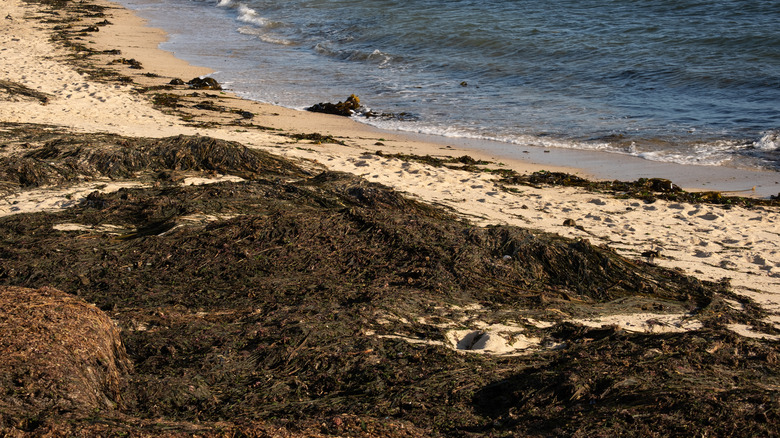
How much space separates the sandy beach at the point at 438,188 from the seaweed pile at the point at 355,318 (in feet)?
0.70

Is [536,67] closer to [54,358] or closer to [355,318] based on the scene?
[355,318]

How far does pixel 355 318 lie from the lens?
3.59 metres

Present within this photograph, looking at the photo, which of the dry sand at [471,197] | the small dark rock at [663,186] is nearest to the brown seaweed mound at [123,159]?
the dry sand at [471,197]

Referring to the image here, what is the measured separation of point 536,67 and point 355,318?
12010mm

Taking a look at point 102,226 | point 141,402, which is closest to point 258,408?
point 141,402

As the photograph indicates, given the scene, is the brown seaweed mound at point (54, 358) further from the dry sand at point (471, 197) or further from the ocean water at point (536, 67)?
the ocean water at point (536, 67)

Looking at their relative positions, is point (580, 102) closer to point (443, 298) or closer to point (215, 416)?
point (443, 298)

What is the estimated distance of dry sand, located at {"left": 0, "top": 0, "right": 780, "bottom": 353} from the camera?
505cm

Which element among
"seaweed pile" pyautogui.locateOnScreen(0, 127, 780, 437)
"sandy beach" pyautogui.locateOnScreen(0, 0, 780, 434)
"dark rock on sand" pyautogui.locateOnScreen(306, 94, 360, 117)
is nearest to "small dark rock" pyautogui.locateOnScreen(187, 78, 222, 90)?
"sandy beach" pyautogui.locateOnScreen(0, 0, 780, 434)

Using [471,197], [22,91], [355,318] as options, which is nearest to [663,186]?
[471,197]

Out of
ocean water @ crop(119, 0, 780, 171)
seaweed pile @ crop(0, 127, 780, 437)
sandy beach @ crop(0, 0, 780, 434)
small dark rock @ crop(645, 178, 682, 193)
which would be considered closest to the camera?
seaweed pile @ crop(0, 127, 780, 437)

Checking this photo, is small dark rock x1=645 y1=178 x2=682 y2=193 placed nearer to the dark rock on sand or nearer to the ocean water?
the ocean water

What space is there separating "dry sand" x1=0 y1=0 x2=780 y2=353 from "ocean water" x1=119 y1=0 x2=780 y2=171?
1.70 m

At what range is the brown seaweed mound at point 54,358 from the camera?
2309mm
